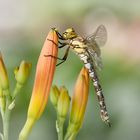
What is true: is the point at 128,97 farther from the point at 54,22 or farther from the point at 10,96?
the point at 10,96

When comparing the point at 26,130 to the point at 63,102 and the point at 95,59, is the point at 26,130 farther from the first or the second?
the point at 95,59

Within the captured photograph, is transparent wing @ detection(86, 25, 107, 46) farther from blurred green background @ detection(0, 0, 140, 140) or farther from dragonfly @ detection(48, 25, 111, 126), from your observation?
blurred green background @ detection(0, 0, 140, 140)

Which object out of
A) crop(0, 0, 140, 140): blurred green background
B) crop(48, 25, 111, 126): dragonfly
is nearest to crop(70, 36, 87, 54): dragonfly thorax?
crop(48, 25, 111, 126): dragonfly

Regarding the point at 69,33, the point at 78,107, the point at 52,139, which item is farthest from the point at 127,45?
the point at 78,107

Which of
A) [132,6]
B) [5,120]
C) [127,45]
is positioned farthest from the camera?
[132,6]

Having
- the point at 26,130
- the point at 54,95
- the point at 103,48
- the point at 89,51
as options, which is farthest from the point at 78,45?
the point at 103,48

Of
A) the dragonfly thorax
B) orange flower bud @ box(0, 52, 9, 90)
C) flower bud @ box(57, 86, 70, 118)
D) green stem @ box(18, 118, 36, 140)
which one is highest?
the dragonfly thorax
